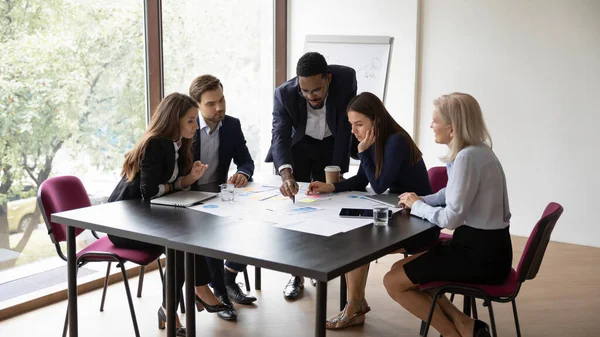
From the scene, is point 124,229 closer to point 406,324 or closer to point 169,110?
point 169,110

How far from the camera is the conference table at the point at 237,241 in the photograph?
1974 millimetres

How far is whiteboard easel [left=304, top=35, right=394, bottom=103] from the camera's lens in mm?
5383

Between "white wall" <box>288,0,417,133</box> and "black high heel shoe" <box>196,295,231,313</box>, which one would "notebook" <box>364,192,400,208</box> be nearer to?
"black high heel shoe" <box>196,295,231,313</box>

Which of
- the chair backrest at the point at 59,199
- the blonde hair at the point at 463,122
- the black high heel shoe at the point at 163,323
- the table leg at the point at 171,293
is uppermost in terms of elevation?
the blonde hair at the point at 463,122

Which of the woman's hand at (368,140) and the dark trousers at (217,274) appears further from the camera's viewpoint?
the dark trousers at (217,274)

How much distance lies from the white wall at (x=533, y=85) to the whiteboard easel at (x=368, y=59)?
1.17 ft

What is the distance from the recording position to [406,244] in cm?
229

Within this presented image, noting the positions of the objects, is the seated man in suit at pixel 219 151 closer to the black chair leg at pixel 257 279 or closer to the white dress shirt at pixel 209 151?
the white dress shirt at pixel 209 151

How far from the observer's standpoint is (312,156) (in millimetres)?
3752

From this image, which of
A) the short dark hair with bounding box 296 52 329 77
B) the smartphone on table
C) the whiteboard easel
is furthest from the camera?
the whiteboard easel

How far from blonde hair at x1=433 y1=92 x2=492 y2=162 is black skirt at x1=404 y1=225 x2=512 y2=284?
13.3 inches

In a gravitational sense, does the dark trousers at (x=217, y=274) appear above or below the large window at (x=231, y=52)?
below

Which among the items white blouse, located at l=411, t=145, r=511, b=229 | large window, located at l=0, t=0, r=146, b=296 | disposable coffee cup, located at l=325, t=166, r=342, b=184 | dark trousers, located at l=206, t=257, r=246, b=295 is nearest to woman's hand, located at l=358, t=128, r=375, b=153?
disposable coffee cup, located at l=325, t=166, r=342, b=184

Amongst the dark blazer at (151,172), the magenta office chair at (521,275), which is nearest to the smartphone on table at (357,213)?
the magenta office chair at (521,275)
